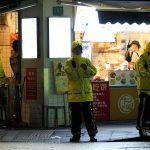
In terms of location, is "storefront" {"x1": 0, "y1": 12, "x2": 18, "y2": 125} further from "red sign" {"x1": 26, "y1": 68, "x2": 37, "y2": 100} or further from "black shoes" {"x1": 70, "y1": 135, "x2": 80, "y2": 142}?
"black shoes" {"x1": 70, "y1": 135, "x2": 80, "y2": 142}

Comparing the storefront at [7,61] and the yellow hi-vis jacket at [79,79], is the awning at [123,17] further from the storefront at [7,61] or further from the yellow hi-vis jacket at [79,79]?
the storefront at [7,61]

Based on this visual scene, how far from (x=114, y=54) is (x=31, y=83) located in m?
2.42

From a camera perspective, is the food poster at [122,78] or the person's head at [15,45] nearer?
the person's head at [15,45]

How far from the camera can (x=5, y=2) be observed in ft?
51.8

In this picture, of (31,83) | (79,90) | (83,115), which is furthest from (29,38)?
(83,115)

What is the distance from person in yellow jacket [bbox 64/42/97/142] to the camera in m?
A: 12.7

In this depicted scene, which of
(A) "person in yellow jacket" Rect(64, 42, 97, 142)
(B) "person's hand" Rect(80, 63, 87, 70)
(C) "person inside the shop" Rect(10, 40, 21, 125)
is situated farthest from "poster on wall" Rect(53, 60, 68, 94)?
(B) "person's hand" Rect(80, 63, 87, 70)

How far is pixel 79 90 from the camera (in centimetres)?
1270

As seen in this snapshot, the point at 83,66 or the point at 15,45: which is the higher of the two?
the point at 15,45

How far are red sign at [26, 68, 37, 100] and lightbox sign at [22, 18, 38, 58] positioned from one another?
399 mm

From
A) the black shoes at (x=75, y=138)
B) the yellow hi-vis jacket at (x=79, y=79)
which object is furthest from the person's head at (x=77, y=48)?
the black shoes at (x=75, y=138)

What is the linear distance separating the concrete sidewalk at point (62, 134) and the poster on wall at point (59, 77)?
100 cm

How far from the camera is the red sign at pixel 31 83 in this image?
1513 centimetres

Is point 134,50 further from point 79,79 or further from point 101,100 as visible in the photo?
point 79,79
